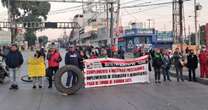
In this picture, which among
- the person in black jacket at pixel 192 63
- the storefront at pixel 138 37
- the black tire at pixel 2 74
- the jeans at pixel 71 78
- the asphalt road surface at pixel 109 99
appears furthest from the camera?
the storefront at pixel 138 37

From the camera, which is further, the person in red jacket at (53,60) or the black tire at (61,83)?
the person in red jacket at (53,60)

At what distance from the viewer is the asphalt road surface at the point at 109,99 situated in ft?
45.0

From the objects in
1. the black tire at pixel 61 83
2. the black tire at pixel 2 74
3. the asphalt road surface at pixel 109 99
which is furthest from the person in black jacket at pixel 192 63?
the black tire at pixel 2 74

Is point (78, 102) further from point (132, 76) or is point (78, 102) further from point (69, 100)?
point (132, 76)

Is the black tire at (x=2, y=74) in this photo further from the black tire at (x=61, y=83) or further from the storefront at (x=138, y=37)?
the storefront at (x=138, y=37)

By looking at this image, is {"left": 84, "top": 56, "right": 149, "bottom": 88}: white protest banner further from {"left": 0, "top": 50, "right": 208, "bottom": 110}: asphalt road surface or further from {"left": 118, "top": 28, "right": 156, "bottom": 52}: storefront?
{"left": 118, "top": 28, "right": 156, "bottom": 52}: storefront

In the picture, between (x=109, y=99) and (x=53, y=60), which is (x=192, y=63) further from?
(x=109, y=99)

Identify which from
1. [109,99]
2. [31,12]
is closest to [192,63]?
[109,99]

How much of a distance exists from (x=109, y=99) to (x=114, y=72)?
17.6 ft

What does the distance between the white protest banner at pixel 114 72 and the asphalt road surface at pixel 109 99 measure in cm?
48

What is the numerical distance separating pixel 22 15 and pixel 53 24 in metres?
10.1

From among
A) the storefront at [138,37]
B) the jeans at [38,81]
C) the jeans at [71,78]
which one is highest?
the storefront at [138,37]

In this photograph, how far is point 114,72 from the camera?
21016 millimetres

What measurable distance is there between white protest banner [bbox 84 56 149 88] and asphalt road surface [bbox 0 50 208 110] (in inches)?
18.9
